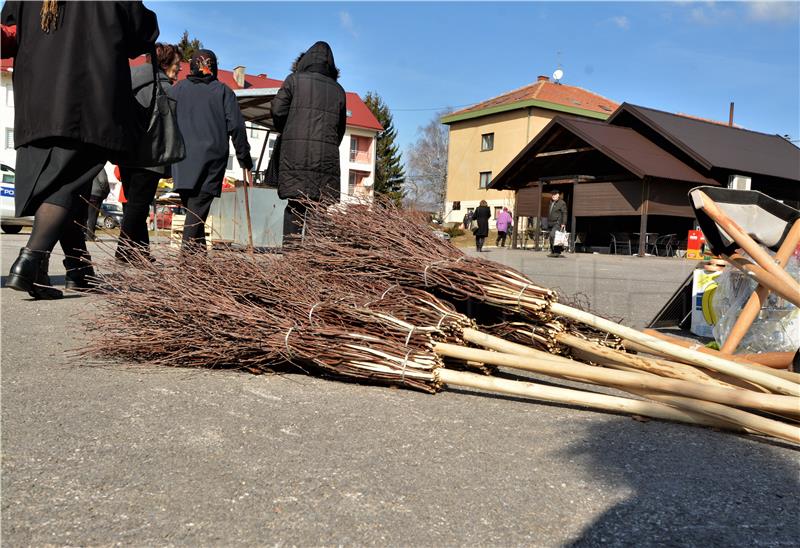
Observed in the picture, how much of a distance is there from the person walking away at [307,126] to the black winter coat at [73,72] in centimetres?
184

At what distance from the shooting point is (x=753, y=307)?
148 inches

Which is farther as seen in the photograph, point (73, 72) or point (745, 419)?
point (73, 72)

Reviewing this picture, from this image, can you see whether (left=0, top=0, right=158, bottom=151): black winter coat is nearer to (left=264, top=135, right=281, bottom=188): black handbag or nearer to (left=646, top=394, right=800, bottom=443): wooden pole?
(left=264, top=135, right=281, bottom=188): black handbag

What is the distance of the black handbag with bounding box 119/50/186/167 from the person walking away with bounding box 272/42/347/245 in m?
1.16

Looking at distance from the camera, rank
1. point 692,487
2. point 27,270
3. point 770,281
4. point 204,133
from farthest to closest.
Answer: point 204,133 < point 27,270 < point 770,281 < point 692,487

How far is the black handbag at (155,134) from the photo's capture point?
5180mm

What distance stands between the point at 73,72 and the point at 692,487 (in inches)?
168

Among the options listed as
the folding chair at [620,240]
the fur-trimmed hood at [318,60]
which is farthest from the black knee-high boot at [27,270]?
the folding chair at [620,240]

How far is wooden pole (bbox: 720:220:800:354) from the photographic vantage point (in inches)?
148

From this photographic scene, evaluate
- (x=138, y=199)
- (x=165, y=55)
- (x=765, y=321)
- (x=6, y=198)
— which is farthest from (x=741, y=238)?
(x=6, y=198)

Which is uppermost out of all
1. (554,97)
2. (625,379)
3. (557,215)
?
(554,97)

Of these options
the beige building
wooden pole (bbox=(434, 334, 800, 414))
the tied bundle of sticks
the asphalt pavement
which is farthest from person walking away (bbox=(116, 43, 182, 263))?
the beige building

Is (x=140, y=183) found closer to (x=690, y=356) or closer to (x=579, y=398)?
(x=579, y=398)

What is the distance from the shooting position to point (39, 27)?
4.58m
